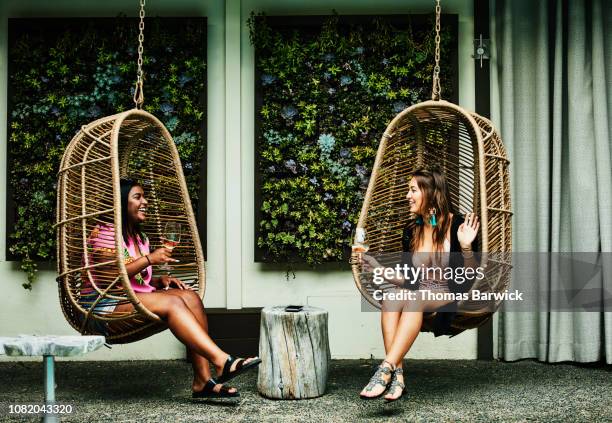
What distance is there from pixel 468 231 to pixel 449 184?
0.77 m

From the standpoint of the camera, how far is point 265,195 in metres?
4.80

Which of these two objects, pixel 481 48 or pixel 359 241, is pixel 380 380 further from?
pixel 481 48

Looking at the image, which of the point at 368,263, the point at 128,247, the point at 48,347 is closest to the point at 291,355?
the point at 368,263

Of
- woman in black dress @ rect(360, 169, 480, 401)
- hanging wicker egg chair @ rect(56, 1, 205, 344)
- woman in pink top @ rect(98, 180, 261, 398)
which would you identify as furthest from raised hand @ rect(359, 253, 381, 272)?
hanging wicker egg chair @ rect(56, 1, 205, 344)

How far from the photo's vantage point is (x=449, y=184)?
4.42 metres

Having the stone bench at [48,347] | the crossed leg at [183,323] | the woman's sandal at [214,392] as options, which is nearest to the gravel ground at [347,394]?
the woman's sandal at [214,392]

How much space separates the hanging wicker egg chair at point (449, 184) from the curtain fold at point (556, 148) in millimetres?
420

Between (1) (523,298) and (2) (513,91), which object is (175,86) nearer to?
(2) (513,91)

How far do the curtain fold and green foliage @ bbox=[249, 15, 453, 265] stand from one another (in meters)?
0.49

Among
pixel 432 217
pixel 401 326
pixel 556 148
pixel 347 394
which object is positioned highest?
pixel 556 148

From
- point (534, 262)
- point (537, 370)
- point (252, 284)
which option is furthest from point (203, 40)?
point (537, 370)

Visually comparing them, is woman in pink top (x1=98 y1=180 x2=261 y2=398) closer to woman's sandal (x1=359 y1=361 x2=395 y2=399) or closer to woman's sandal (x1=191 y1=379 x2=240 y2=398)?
woman's sandal (x1=191 y1=379 x2=240 y2=398)

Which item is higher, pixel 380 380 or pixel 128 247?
pixel 128 247

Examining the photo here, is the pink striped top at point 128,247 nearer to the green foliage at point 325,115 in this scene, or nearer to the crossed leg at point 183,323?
the crossed leg at point 183,323
